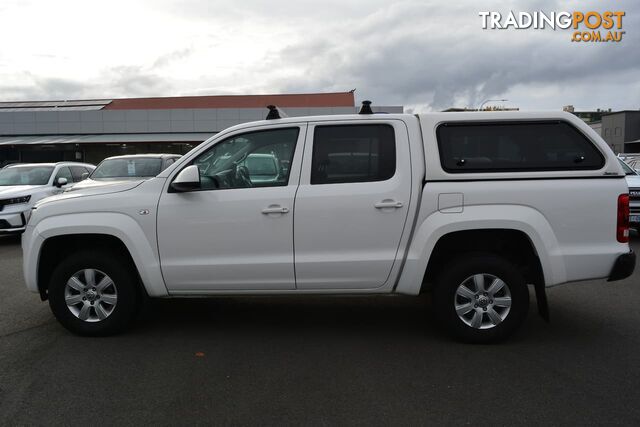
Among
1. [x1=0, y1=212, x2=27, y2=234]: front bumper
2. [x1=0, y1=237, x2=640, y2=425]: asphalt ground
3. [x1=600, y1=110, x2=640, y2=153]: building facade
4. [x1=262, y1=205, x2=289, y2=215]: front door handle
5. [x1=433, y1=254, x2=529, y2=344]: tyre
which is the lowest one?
[x1=0, y1=237, x2=640, y2=425]: asphalt ground

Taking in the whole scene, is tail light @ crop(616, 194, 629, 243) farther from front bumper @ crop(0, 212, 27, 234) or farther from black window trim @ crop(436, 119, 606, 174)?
front bumper @ crop(0, 212, 27, 234)

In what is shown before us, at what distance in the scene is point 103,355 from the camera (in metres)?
4.44

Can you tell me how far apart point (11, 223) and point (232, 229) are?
795cm

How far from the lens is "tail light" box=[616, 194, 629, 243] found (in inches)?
171

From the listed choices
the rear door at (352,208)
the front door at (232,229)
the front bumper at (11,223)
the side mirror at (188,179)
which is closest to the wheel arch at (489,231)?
the rear door at (352,208)

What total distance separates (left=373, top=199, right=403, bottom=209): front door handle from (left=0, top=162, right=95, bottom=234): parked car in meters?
7.61

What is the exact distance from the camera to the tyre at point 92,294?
188 inches

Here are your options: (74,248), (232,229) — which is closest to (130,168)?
(74,248)

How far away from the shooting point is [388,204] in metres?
4.44

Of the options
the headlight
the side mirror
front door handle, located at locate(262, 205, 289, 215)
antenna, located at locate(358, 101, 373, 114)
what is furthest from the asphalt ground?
the headlight

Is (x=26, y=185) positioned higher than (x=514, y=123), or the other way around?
(x=514, y=123)

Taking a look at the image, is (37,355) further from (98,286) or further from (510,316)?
(510,316)

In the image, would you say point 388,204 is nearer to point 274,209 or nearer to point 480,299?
Result: point 274,209

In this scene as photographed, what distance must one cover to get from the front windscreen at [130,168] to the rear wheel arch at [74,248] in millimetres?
5828
